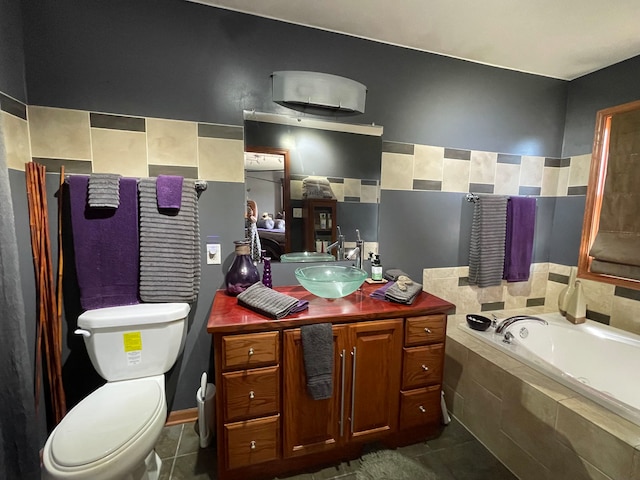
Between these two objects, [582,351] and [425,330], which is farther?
[582,351]

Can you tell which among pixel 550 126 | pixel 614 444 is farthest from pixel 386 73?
pixel 614 444

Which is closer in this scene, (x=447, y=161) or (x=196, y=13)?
(x=196, y=13)

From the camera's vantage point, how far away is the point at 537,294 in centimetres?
254

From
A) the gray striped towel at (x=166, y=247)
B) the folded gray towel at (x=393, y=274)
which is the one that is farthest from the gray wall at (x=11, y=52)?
the folded gray towel at (x=393, y=274)

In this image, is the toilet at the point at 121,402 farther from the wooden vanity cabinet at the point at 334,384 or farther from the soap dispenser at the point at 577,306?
the soap dispenser at the point at 577,306

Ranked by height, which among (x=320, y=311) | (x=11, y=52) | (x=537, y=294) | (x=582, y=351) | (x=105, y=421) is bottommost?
(x=582, y=351)

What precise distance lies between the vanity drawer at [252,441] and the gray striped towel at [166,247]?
71 cm

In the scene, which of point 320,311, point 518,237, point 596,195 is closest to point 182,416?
point 320,311

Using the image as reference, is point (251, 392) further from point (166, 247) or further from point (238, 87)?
point (238, 87)

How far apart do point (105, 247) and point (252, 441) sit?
3.95ft

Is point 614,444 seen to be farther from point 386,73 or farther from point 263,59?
point 263,59

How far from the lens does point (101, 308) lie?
1494 millimetres

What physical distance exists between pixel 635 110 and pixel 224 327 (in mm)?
2927

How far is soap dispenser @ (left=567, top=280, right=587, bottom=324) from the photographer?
2.21 m
